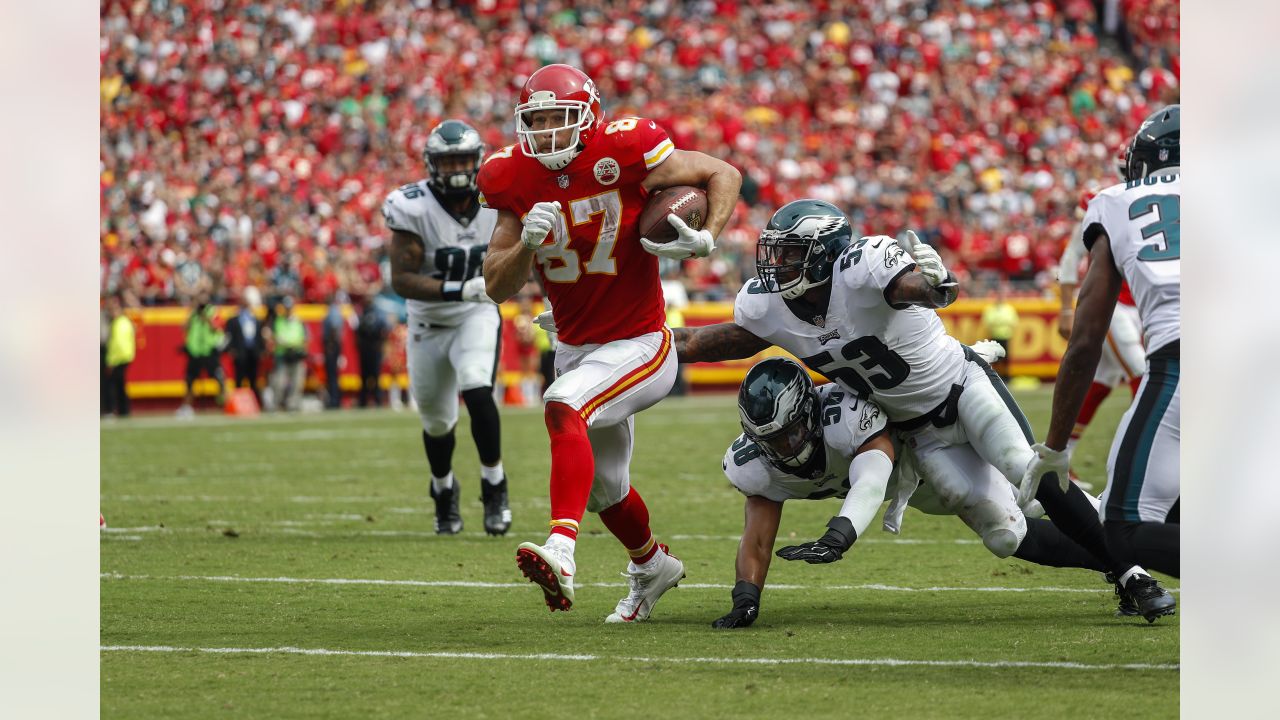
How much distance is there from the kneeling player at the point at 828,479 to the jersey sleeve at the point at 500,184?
98 cm

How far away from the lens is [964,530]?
814 centimetres

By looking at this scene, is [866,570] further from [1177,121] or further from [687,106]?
[687,106]

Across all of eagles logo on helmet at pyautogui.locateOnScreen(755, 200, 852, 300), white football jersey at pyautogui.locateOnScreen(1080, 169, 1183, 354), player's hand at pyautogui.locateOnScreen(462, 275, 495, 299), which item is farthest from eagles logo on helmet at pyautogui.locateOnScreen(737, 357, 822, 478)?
player's hand at pyautogui.locateOnScreen(462, 275, 495, 299)

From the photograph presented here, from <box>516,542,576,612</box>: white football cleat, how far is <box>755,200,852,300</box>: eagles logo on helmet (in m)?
1.15

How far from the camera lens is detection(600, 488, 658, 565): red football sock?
5.59 m

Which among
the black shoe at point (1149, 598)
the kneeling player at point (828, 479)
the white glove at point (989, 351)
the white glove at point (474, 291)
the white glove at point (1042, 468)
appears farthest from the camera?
the white glove at point (474, 291)

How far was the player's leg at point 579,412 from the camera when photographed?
485 cm

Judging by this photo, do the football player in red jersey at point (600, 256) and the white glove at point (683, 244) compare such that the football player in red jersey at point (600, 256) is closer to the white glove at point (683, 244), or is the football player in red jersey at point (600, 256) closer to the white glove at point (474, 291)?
the white glove at point (683, 244)

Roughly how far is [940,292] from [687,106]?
65.2 ft

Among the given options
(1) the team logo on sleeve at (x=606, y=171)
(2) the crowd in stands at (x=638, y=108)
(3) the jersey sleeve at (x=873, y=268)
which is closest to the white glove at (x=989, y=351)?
(3) the jersey sleeve at (x=873, y=268)

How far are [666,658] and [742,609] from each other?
589 millimetres

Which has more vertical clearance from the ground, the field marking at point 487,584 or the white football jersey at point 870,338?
the white football jersey at point 870,338

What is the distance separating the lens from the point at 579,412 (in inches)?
206
